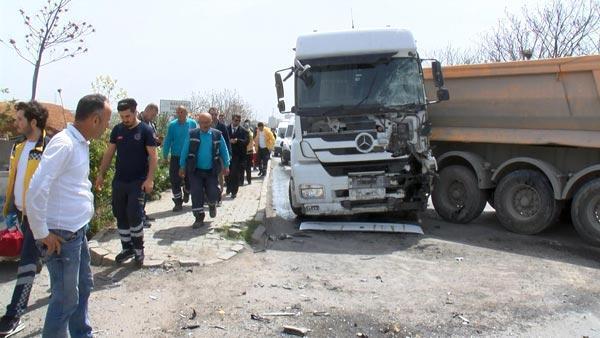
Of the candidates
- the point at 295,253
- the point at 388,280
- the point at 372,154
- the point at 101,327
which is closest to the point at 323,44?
the point at 372,154

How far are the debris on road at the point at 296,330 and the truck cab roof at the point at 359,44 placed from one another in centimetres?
495

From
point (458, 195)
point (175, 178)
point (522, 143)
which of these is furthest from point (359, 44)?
point (175, 178)

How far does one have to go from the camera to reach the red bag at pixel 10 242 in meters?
5.78

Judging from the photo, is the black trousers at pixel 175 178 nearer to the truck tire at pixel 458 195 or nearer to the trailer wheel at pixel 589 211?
the truck tire at pixel 458 195

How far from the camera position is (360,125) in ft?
26.5

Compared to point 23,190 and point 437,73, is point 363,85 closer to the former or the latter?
point 437,73

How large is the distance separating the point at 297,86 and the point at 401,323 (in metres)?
4.61

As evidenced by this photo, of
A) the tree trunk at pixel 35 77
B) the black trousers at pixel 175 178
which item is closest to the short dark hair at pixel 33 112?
the black trousers at pixel 175 178

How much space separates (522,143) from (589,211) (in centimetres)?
131

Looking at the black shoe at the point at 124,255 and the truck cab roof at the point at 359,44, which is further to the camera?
the truck cab roof at the point at 359,44

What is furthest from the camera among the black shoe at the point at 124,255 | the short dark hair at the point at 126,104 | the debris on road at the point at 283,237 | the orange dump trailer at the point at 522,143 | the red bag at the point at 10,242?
the debris on road at the point at 283,237

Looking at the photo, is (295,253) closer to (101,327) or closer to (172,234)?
(172,234)

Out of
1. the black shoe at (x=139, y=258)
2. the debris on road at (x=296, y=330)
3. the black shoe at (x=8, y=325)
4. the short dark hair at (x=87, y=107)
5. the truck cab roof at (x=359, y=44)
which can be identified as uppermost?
the truck cab roof at (x=359, y=44)

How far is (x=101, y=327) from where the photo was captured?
4.57 m
